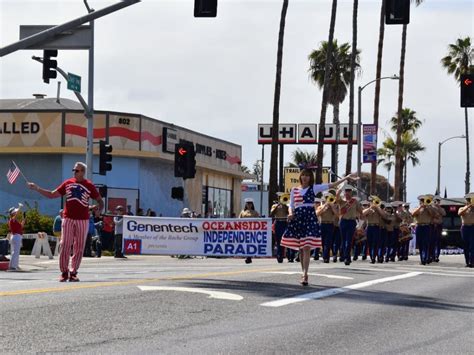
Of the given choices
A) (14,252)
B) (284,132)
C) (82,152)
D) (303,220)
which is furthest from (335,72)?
(303,220)

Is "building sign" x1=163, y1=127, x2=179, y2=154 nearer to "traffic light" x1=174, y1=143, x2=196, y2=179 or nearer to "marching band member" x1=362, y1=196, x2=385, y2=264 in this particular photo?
"traffic light" x1=174, y1=143, x2=196, y2=179

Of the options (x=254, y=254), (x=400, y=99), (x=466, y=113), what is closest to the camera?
(x=254, y=254)

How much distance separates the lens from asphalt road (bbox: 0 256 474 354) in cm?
945

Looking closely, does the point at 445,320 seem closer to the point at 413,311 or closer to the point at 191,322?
the point at 413,311

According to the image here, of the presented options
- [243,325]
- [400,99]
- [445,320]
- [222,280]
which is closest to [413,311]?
[445,320]

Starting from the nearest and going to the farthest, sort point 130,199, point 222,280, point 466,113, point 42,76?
1. point 222,280
2. point 42,76
3. point 130,199
4. point 466,113

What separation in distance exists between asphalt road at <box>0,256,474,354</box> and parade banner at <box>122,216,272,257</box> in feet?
44.3

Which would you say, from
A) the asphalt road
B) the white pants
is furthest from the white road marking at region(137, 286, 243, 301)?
the white pants

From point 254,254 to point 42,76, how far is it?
8.49m

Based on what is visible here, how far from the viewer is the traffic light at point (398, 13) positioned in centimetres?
2129

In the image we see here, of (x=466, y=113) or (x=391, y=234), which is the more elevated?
(x=466, y=113)

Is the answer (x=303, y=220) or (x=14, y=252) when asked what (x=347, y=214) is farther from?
(x=303, y=220)

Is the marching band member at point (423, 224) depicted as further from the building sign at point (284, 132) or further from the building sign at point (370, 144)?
the building sign at point (284, 132)

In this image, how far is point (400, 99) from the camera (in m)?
61.8
